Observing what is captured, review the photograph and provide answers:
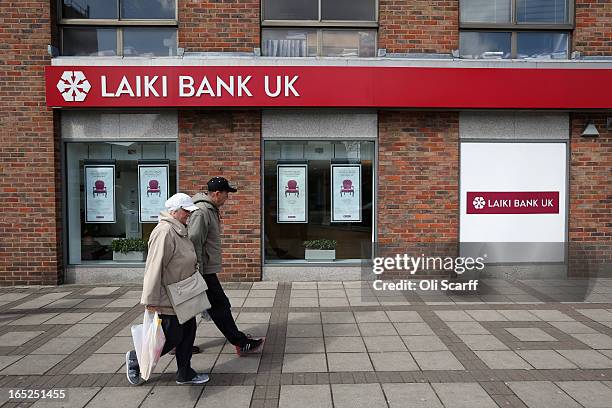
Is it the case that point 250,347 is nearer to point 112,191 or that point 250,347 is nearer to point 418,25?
point 112,191

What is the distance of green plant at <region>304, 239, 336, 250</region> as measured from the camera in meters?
8.62

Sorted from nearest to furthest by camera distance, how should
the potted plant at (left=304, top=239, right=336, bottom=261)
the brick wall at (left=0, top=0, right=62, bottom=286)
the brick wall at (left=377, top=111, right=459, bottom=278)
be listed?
the brick wall at (left=0, top=0, right=62, bottom=286)
the brick wall at (left=377, top=111, right=459, bottom=278)
the potted plant at (left=304, top=239, right=336, bottom=261)

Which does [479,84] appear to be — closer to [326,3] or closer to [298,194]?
[326,3]

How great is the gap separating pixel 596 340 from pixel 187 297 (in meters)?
4.51

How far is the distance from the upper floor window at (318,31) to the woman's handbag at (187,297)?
5461 mm

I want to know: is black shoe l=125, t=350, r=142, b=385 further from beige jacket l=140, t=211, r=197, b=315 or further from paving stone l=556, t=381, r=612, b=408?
paving stone l=556, t=381, r=612, b=408

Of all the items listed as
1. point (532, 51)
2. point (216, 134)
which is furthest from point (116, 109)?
point (532, 51)

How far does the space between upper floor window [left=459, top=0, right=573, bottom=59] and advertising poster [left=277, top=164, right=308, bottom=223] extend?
363 centimetres

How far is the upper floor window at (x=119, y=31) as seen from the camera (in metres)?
8.33

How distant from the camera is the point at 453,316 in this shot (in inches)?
247

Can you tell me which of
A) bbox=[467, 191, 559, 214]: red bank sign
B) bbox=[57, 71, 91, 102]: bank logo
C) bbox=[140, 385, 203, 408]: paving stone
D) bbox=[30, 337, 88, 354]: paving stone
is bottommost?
bbox=[140, 385, 203, 408]: paving stone

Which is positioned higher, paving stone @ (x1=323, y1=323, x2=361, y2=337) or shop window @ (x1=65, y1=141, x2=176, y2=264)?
shop window @ (x1=65, y1=141, x2=176, y2=264)

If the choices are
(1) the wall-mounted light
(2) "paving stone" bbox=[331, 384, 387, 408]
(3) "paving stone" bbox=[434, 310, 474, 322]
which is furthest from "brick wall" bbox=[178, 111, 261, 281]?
(1) the wall-mounted light

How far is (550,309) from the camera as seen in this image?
6.59m
